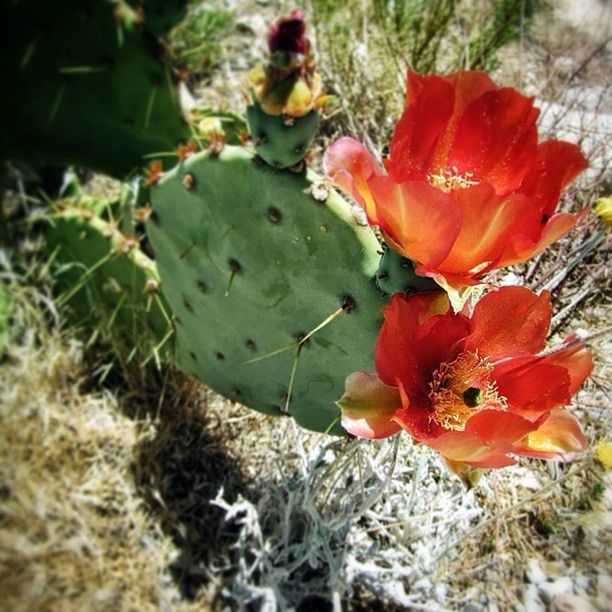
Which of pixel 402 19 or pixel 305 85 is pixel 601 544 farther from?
pixel 402 19

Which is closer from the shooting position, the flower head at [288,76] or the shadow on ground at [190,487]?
the flower head at [288,76]

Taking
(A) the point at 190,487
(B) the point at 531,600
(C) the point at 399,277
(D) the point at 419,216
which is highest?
(D) the point at 419,216

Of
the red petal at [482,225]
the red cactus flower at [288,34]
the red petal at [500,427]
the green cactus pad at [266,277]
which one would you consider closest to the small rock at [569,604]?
the green cactus pad at [266,277]

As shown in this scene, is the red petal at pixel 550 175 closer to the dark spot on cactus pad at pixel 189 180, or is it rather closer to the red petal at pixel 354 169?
the red petal at pixel 354 169

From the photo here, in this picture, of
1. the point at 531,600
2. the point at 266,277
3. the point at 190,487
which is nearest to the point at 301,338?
the point at 266,277

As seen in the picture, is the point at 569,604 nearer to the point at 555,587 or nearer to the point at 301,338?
the point at 555,587
